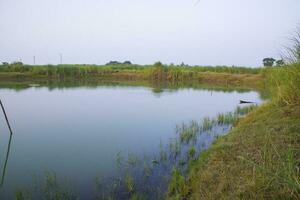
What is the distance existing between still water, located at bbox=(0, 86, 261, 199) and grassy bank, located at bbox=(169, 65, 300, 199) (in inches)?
78.4

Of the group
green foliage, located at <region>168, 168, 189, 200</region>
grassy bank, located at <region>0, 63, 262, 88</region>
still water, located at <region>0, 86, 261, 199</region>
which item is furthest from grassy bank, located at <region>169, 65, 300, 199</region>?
grassy bank, located at <region>0, 63, 262, 88</region>

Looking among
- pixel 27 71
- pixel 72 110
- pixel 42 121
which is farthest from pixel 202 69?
pixel 42 121

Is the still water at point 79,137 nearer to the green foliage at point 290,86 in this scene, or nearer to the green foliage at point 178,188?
the green foliage at point 178,188

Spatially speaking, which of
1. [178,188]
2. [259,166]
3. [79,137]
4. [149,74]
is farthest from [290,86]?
[149,74]

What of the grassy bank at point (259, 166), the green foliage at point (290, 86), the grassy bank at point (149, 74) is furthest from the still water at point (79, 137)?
the grassy bank at point (149, 74)

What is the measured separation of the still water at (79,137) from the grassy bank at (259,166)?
1.99 m

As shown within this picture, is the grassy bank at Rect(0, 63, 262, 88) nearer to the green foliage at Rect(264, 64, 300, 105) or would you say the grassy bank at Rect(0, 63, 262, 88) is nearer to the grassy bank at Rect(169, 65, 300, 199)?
the green foliage at Rect(264, 64, 300, 105)

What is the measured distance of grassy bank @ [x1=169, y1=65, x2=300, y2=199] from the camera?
8.44 feet

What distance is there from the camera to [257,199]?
105 inches

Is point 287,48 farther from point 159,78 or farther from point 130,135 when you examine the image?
point 159,78

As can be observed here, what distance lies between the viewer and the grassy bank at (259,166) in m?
2.57

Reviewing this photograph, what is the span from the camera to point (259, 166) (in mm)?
2453

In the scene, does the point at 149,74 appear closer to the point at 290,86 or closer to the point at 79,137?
the point at 79,137

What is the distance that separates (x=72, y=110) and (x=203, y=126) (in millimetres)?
6867
